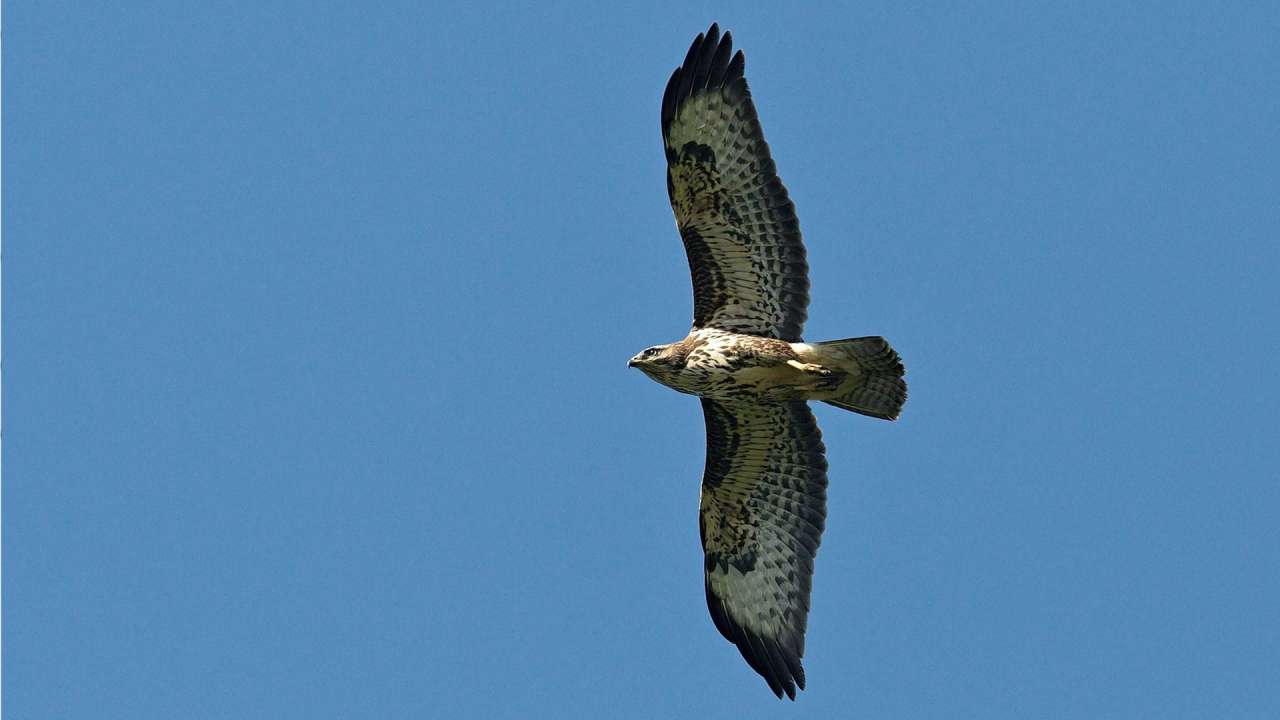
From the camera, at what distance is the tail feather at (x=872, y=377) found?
14023 mm

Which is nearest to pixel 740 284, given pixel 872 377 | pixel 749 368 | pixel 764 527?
pixel 749 368

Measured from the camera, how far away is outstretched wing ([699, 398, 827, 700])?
1506 centimetres

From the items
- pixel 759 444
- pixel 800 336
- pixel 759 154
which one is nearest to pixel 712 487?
pixel 759 444

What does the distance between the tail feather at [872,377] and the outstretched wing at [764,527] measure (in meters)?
0.67

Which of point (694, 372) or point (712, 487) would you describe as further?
point (712, 487)

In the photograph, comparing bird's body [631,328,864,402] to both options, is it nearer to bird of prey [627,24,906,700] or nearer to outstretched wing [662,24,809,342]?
bird of prey [627,24,906,700]

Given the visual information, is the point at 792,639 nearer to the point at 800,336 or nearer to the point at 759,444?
the point at 759,444

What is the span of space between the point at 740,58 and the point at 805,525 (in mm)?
3954

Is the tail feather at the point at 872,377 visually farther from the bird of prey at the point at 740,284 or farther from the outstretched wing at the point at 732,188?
the outstretched wing at the point at 732,188

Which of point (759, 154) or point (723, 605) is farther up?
point (759, 154)

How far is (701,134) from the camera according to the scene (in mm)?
14203

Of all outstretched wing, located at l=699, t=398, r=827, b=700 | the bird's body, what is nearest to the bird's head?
the bird's body

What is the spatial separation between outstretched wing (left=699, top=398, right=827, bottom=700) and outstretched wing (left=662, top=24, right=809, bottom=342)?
1073mm

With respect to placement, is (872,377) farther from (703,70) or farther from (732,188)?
(703,70)
